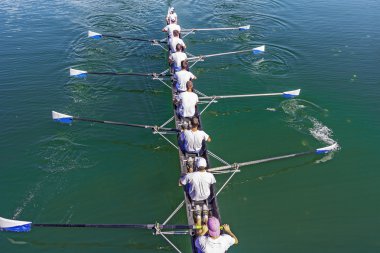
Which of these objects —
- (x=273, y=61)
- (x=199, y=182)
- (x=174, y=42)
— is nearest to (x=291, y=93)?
(x=273, y=61)

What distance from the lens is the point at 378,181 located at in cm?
1432

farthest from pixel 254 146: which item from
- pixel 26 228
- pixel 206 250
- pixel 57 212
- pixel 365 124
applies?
pixel 26 228

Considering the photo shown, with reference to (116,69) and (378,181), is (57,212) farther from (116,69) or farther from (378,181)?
(378,181)

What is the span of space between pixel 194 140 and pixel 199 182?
2256 millimetres

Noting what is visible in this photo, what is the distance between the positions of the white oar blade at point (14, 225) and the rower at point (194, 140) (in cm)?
609

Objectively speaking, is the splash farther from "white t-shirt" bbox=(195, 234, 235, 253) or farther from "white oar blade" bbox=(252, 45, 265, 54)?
"white t-shirt" bbox=(195, 234, 235, 253)

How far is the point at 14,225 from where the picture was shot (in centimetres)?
1092

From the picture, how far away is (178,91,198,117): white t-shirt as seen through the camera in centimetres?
1464

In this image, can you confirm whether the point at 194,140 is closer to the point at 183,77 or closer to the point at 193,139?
the point at 193,139

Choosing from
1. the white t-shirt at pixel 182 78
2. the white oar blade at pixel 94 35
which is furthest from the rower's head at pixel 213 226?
the white oar blade at pixel 94 35

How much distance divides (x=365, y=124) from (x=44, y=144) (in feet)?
54.6

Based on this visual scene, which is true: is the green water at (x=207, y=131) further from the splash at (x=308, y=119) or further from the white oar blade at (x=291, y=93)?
the white oar blade at (x=291, y=93)

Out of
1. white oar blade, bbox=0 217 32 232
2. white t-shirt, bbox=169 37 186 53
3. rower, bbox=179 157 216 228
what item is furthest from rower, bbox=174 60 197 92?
white oar blade, bbox=0 217 32 232

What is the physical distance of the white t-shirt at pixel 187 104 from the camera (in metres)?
14.6
